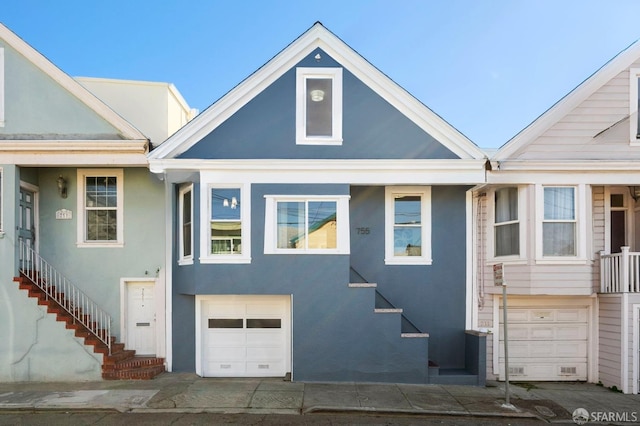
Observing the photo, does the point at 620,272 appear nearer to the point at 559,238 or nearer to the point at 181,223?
the point at 559,238

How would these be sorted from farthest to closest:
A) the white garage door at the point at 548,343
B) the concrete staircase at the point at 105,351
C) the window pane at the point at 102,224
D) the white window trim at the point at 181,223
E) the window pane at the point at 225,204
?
the window pane at the point at 102,224 < the white garage door at the point at 548,343 < the white window trim at the point at 181,223 < the window pane at the point at 225,204 < the concrete staircase at the point at 105,351

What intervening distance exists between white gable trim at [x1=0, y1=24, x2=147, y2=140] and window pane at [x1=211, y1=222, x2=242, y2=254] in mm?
2894

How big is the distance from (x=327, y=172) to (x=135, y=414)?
625cm

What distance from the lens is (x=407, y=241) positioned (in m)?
11.3

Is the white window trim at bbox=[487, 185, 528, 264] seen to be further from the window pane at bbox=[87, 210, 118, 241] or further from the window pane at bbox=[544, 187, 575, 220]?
the window pane at bbox=[87, 210, 118, 241]

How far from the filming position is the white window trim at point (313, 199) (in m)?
10.3

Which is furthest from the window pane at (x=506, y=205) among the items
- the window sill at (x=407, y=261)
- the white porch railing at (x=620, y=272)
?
the white porch railing at (x=620, y=272)

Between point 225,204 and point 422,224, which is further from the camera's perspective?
point 422,224

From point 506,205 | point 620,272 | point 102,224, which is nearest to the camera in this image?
point 620,272

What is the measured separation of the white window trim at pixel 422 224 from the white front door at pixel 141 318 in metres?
6.16

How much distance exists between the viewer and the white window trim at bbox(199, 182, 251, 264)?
10281 millimetres

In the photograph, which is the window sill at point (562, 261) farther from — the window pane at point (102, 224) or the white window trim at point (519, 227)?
the window pane at point (102, 224)

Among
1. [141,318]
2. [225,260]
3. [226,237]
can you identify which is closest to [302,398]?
[225,260]

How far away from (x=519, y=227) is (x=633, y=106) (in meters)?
3.98
